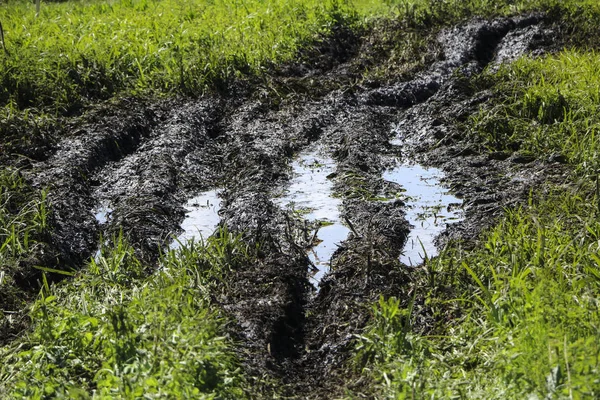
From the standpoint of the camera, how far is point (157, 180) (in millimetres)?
5621

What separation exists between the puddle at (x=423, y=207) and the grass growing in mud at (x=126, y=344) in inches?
50.3

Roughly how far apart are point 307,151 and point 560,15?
5.10 m

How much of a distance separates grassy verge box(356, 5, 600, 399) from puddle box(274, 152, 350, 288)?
2.30 ft

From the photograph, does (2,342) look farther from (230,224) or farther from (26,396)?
(230,224)

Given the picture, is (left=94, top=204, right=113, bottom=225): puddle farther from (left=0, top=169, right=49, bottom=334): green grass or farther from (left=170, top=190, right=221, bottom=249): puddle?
(left=170, top=190, right=221, bottom=249): puddle

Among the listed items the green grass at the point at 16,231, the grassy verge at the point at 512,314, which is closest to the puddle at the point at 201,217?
the green grass at the point at 16,231

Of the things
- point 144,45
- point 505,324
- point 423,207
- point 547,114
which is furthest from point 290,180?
point 144,45

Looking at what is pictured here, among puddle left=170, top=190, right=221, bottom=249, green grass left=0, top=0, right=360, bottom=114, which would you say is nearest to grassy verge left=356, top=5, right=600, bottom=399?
puddle left=170, top=190, right=221, bottom=249

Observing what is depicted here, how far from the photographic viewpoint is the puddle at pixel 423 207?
471cm

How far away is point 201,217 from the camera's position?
5273 mm

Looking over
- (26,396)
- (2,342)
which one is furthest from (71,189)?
(26,396)

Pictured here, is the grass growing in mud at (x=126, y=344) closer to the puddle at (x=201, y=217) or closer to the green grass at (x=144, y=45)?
the puddle at (x=201, y=217)

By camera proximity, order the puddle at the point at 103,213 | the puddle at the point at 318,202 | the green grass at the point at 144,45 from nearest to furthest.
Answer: the puddle at the point at 318,202
the puddle at the point at 103,213
the green grass at the point at 144,45

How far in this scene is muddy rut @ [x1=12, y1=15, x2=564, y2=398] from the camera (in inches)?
154
